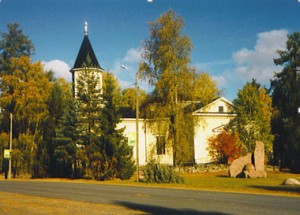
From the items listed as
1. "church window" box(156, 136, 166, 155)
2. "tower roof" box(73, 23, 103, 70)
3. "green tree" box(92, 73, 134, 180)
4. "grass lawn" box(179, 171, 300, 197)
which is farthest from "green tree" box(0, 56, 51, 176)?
"grass lawn" box(179, 171, 300, 197)

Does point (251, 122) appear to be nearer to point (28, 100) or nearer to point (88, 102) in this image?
point (88, 102)

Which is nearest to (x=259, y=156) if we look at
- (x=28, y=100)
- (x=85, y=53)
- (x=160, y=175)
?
(x=160, y=175)

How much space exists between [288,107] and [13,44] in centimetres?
→ 3962

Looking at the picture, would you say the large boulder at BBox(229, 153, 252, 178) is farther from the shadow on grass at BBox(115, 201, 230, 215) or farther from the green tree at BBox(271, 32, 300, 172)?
the shadow on grass at BBox(115, 201, 230, 215)

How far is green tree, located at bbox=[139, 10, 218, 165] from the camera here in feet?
133

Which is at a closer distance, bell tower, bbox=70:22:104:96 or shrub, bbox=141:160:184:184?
shrub, bbox=141:160:184:184

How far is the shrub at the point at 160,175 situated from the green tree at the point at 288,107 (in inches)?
821

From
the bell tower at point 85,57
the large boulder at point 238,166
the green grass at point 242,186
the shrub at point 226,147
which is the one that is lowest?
the green grass at point 242,186

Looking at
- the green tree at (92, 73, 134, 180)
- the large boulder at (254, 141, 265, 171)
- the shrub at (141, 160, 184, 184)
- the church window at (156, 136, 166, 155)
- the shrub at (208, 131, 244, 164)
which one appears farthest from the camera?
the church window at (156, 136, 166, 155)

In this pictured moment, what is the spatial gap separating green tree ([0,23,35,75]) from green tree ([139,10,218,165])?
2461cm

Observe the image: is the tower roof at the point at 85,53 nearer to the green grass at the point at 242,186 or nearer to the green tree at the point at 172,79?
the green tree at the point at 172,79

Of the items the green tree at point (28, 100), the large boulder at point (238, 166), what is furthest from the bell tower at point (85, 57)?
the large boulder at point (238, 166)

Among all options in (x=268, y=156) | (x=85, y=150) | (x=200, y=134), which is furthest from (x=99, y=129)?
(x=268, y=156)

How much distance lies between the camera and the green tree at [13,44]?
57.2 m
